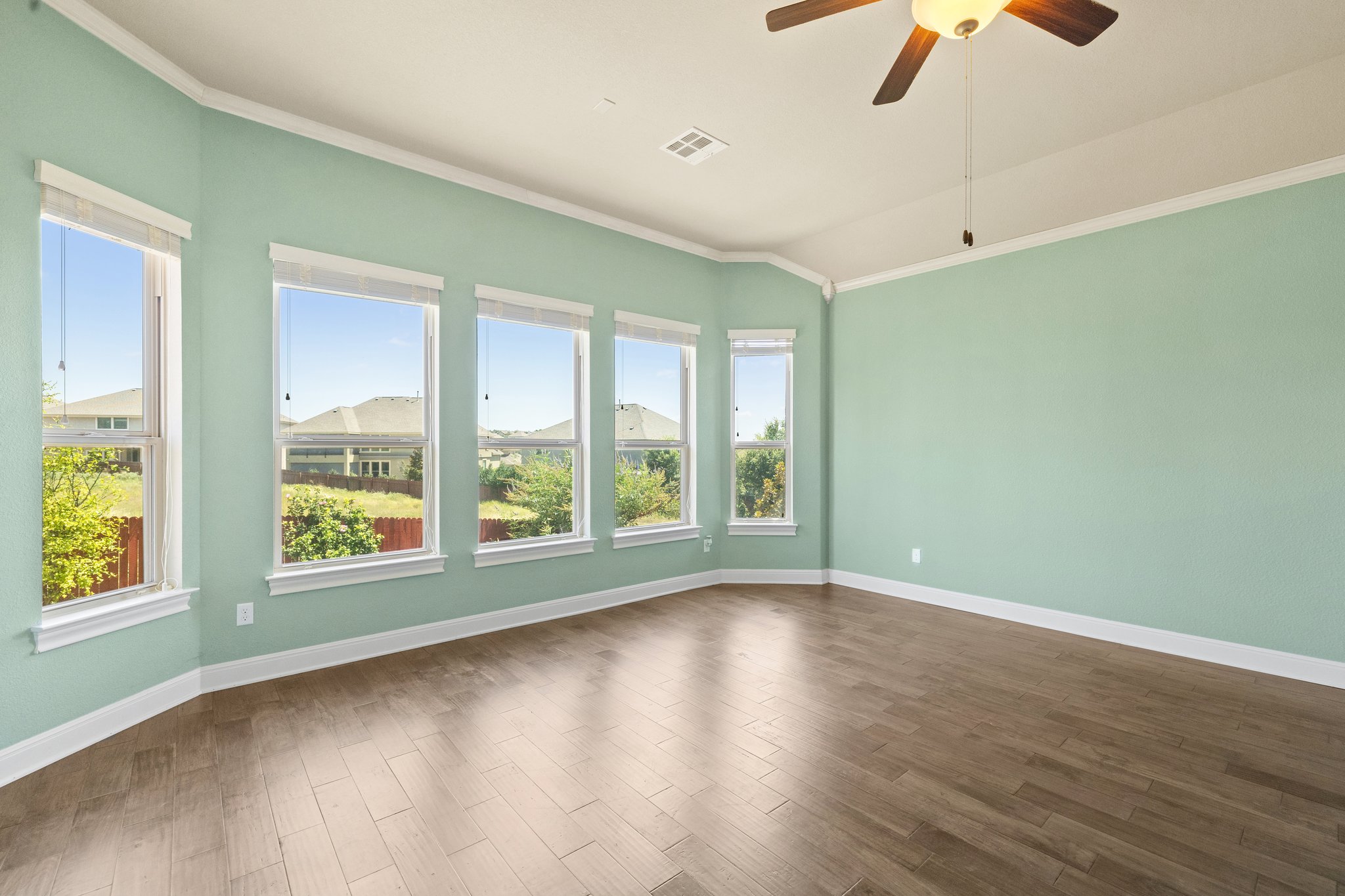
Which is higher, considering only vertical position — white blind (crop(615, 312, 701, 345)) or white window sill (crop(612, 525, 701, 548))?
white blind (crop(615, 312, 701, 345))

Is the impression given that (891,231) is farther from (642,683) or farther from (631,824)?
(631,824)

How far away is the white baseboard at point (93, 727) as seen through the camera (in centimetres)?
225

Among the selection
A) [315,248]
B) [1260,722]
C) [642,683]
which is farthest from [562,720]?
[1260,722]

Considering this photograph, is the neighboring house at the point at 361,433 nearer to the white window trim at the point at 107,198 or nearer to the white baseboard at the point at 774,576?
the white window trim at the point at 107,198

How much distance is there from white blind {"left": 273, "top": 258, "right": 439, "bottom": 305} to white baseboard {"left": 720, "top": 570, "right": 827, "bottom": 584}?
11.4 ft

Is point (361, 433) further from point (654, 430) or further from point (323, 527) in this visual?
point (654, 430)

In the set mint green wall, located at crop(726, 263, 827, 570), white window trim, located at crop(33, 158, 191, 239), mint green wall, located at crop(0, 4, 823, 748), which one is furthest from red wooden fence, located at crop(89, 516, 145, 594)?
mint green wall, located at crop(726, 263, 827, 570)

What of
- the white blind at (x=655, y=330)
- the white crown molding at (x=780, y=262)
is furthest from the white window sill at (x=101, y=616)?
the white crown molding at (x=780, y=262)

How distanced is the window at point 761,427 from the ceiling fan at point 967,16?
338cm

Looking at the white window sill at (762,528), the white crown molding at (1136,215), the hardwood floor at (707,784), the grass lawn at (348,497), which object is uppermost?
the white crown molding at (1136,215)

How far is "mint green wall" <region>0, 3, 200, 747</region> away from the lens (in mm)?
2258

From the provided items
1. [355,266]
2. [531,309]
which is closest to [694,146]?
[531,309]

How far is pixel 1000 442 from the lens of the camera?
14.8ft

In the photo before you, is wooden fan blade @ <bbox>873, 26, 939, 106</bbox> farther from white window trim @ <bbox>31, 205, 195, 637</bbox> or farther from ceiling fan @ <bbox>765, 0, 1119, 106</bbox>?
white window trim @ <bbox>31, 205, 195, 637</bbox>
